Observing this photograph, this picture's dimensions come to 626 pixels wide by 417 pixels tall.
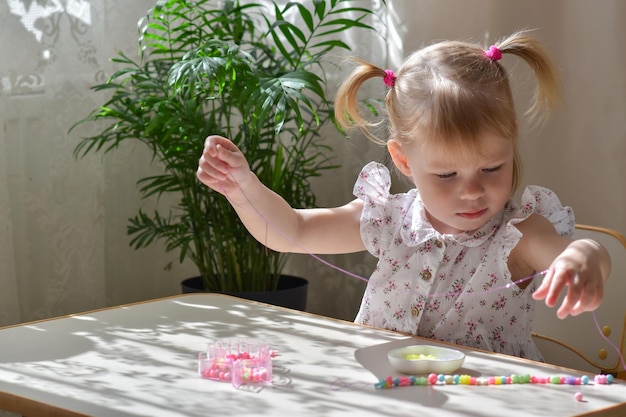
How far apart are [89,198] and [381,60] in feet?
3.46

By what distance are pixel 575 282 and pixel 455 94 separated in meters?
0.52

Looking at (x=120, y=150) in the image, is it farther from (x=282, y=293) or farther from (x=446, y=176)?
(x=446, y=176)

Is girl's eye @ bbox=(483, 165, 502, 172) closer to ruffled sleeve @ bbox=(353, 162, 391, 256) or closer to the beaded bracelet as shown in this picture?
ruffled sleeve @ bbox=(353, 162, 391, 256)

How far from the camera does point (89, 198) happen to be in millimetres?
3199

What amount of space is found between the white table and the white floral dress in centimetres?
22

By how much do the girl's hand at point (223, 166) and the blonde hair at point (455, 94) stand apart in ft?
0.77

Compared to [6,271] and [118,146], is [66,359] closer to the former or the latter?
[6,271]

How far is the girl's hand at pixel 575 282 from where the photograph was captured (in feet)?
3.99

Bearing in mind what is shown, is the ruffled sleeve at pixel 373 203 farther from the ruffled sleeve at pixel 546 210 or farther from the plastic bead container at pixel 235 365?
the plastic bead container at pixel 235 365

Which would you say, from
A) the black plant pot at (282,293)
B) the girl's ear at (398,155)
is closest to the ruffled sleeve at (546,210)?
the girl's ear at (398,155)

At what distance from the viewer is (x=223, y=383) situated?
51.6 inches

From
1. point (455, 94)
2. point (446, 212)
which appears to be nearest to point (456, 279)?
point (446, 212)

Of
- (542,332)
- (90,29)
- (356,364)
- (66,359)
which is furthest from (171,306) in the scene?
(90,29)

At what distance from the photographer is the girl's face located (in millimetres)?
1655
